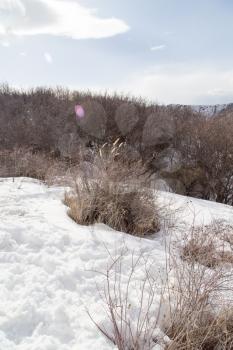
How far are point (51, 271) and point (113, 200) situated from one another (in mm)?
2140

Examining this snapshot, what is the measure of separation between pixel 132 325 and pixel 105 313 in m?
0.24

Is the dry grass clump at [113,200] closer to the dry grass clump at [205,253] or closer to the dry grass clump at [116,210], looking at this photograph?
the dry grass clump at [116,210]

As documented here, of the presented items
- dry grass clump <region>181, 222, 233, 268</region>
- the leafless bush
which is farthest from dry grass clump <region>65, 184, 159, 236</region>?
the leafless bush

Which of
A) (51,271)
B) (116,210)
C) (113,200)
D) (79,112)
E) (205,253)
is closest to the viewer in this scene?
(51,271)

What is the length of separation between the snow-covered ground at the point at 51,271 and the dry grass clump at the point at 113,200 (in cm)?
22

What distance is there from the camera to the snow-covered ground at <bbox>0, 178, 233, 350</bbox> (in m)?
2.87

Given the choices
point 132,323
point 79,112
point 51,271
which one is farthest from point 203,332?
point 79,112

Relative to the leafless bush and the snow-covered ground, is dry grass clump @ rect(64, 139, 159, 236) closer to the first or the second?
the snow-covered ground

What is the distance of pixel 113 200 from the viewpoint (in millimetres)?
5711

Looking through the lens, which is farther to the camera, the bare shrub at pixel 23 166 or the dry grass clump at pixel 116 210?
the bare shrub at pixel 23 166

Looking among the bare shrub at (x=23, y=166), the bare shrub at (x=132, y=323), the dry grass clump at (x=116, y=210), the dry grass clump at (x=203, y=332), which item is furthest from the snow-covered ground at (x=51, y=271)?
the bare shrub at (x=23, y=166)

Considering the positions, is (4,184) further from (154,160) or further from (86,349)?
(154,160)

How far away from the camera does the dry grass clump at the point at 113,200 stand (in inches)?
213

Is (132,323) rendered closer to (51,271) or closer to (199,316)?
(199,316)
